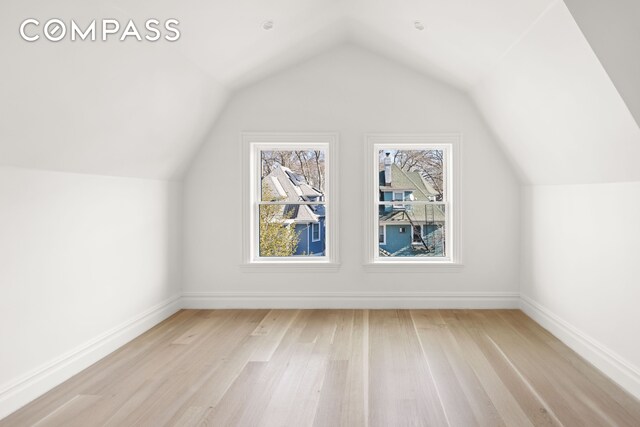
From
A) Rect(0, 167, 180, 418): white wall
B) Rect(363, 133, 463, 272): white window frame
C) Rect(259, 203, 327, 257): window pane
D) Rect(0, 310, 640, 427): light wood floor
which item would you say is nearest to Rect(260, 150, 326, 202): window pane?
Rect(259, 203, 327, 257): window pane

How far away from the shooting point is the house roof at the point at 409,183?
533cm

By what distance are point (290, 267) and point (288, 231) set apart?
43cm

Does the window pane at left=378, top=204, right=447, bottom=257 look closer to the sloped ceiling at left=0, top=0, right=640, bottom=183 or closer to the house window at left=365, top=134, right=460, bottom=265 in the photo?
the house window at left=365, top=134, right=460, bottom=265

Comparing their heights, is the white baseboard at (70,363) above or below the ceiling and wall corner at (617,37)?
below

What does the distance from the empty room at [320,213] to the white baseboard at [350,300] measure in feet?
0.08

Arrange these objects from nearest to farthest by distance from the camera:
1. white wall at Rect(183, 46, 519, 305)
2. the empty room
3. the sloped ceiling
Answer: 1. the sloped ceiling
2. the empty room
3. white wall at Rect(183, 46, 519, 305)

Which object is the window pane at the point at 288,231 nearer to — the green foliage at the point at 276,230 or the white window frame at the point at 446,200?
the green foliage at the point at 276,230

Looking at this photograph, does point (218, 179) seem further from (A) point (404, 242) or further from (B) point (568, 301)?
(B) point (568, 301)

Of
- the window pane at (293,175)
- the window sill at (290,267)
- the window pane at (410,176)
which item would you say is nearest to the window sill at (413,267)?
the window sill at (290,267)

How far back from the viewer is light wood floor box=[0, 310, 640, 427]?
2662 mm

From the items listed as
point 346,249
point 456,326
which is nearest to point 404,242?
point 346,249

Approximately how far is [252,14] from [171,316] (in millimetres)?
3122

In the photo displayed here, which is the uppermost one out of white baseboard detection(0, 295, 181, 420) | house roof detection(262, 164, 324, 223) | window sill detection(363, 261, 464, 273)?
house roof detection(262, 164, 324, 223)

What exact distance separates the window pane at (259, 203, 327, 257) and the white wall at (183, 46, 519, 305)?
29cm
